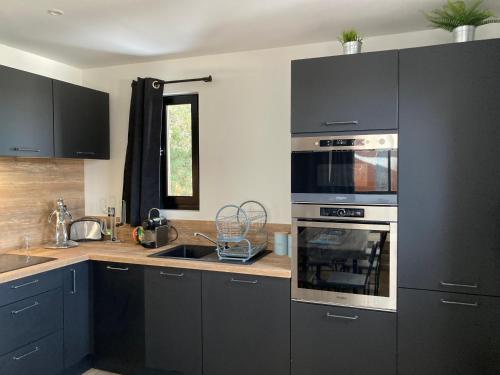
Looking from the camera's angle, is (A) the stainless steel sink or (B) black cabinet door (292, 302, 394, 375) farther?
(A) the stainless steel sink

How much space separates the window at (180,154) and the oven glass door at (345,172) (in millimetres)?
1184

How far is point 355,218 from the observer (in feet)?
7.02

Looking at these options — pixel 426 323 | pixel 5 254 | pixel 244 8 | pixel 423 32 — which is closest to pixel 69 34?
pixel 244 8

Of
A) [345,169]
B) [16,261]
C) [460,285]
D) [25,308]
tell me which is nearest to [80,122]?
[16,261]

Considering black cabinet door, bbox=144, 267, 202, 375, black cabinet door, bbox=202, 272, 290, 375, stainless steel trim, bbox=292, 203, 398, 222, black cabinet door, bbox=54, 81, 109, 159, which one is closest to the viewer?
stainless steel trim, bbox=292, 203, 398, 222

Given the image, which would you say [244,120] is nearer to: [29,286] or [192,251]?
[192,251]

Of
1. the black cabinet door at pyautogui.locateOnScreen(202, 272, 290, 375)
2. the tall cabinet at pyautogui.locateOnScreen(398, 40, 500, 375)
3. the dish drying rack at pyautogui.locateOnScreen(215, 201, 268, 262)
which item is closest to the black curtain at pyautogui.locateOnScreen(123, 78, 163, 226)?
the dish drying rack at pyautogui.locateOnScreen(215, 201, 268, 262)

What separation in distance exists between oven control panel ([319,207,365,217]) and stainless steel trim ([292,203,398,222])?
0.04 ft

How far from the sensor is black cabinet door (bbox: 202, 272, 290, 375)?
2291 millimetres

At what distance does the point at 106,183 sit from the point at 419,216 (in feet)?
8.53

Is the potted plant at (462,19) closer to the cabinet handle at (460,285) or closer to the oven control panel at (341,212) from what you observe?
the oven control panel at (341,212)

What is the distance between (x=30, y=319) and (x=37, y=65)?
194 centimetres

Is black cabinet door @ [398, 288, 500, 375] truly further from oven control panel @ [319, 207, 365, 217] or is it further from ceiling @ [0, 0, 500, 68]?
ceiling @ [0, 0, 500, 68]

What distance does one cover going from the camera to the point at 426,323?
2.02m
